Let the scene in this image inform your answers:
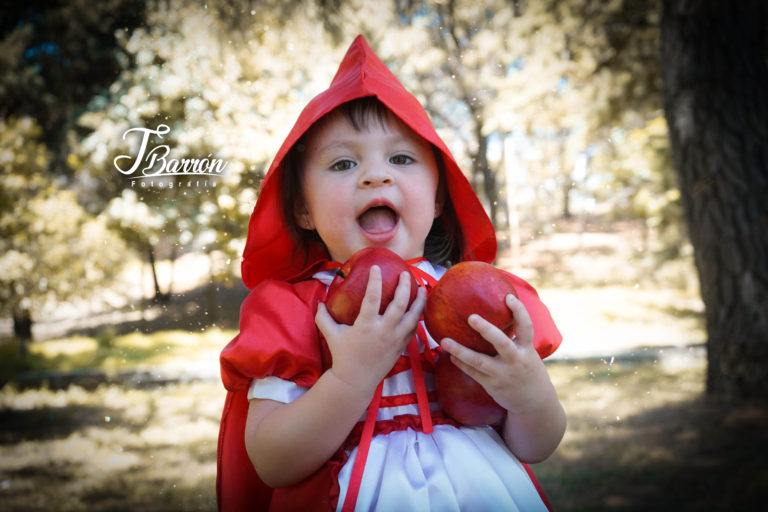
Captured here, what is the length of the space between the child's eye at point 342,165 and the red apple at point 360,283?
7.4 inches

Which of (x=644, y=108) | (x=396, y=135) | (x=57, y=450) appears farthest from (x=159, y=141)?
(x=644, y=108)

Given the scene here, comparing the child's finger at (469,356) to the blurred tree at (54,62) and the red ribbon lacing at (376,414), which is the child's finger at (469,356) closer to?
the red ribbon lacing at (376,414)

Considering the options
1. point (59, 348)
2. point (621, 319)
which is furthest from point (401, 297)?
point (59, 348)

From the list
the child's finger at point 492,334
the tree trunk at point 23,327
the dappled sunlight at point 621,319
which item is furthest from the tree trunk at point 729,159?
the tree trunk at point 23,327

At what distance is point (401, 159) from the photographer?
0.82m

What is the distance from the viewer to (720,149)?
6.03 ft

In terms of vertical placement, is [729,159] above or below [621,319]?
above

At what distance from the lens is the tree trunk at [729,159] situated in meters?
1.83

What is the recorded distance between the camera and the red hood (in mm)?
795

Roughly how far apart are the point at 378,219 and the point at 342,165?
0.11 m

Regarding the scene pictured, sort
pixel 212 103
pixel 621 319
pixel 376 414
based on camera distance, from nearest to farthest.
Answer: pixel 376 414 → pixel 212 103 → pixel 621 319

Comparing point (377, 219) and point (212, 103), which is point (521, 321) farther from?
point (212, 103)

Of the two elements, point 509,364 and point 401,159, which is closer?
point 509,364

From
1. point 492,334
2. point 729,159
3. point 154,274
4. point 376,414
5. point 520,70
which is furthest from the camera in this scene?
point 729,159
